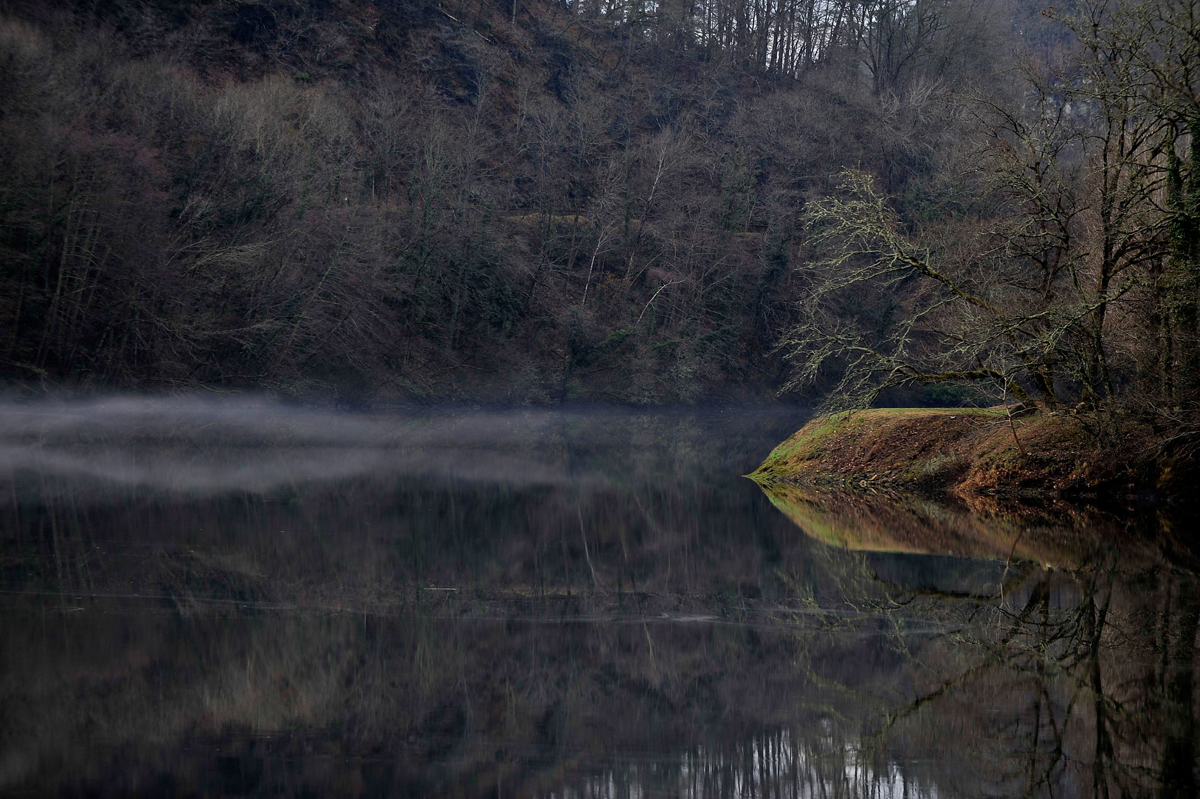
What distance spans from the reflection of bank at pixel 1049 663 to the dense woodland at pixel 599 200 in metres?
6.28

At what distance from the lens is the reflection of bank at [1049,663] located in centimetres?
488

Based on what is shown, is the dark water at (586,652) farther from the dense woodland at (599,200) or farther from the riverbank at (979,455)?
the dense woodland at (599,200)

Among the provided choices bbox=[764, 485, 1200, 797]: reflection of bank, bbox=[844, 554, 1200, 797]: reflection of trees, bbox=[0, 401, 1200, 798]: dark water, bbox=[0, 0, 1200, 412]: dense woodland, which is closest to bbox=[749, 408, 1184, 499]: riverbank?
bbox=[0, 0, 1200, 412]: dense woodland

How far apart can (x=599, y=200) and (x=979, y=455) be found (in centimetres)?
3635

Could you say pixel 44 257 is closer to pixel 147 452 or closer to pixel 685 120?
pixel 147 452

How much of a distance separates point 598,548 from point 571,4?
7012 cm

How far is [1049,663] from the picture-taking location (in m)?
6.46

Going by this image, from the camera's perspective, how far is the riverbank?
16484mm

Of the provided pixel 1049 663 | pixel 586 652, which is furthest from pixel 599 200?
pixel 1049 663

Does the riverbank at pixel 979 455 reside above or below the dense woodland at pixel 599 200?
below

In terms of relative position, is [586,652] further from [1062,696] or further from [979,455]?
[979,455]

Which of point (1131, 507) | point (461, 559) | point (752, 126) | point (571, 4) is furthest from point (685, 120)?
point (461, 559)

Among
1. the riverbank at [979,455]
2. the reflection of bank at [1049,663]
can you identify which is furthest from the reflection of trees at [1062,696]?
the riverbank at [979,455]

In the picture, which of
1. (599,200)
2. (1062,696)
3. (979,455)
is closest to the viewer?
(1062,696)
